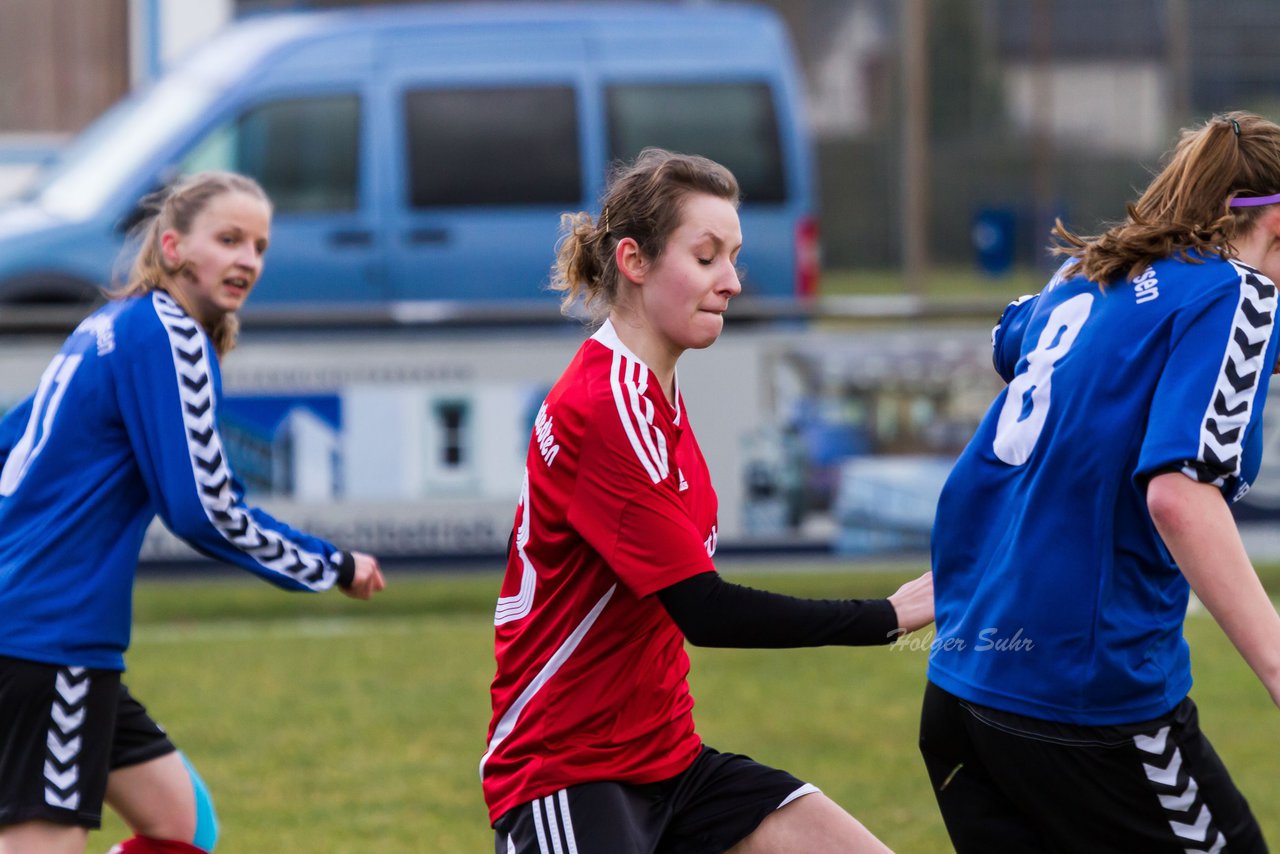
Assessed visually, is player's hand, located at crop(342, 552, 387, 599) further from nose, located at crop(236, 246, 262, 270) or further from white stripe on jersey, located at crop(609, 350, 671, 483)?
white stripe on jersey, located at crop(609, 350, 671, 483)

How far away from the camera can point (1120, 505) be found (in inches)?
111

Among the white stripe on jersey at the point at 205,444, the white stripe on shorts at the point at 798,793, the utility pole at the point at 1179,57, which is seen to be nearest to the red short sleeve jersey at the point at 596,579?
the white stripe on shorts at the point at 798,793

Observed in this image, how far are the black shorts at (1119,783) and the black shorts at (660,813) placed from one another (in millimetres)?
396

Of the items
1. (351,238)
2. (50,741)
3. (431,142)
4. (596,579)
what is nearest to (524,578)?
(596,579)

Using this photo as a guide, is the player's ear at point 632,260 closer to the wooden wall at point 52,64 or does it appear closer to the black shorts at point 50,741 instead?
the black shorts at point 50,741

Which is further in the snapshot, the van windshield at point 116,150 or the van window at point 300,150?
the van window at point 300,150

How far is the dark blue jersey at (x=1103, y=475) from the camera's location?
8.90 ft

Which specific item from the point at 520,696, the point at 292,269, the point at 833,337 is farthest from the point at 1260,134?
the point at 292,269

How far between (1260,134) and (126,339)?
2221 millimetres

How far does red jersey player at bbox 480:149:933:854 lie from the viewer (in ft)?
9.16

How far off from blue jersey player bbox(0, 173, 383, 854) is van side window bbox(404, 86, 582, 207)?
7.27 meters

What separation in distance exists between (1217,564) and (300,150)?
28.9 ft

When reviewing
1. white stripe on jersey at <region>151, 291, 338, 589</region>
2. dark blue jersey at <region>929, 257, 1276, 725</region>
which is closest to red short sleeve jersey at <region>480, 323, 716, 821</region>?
dark blue jersey at <region>929, 257, 1276, 725</region>

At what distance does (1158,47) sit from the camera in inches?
1709
